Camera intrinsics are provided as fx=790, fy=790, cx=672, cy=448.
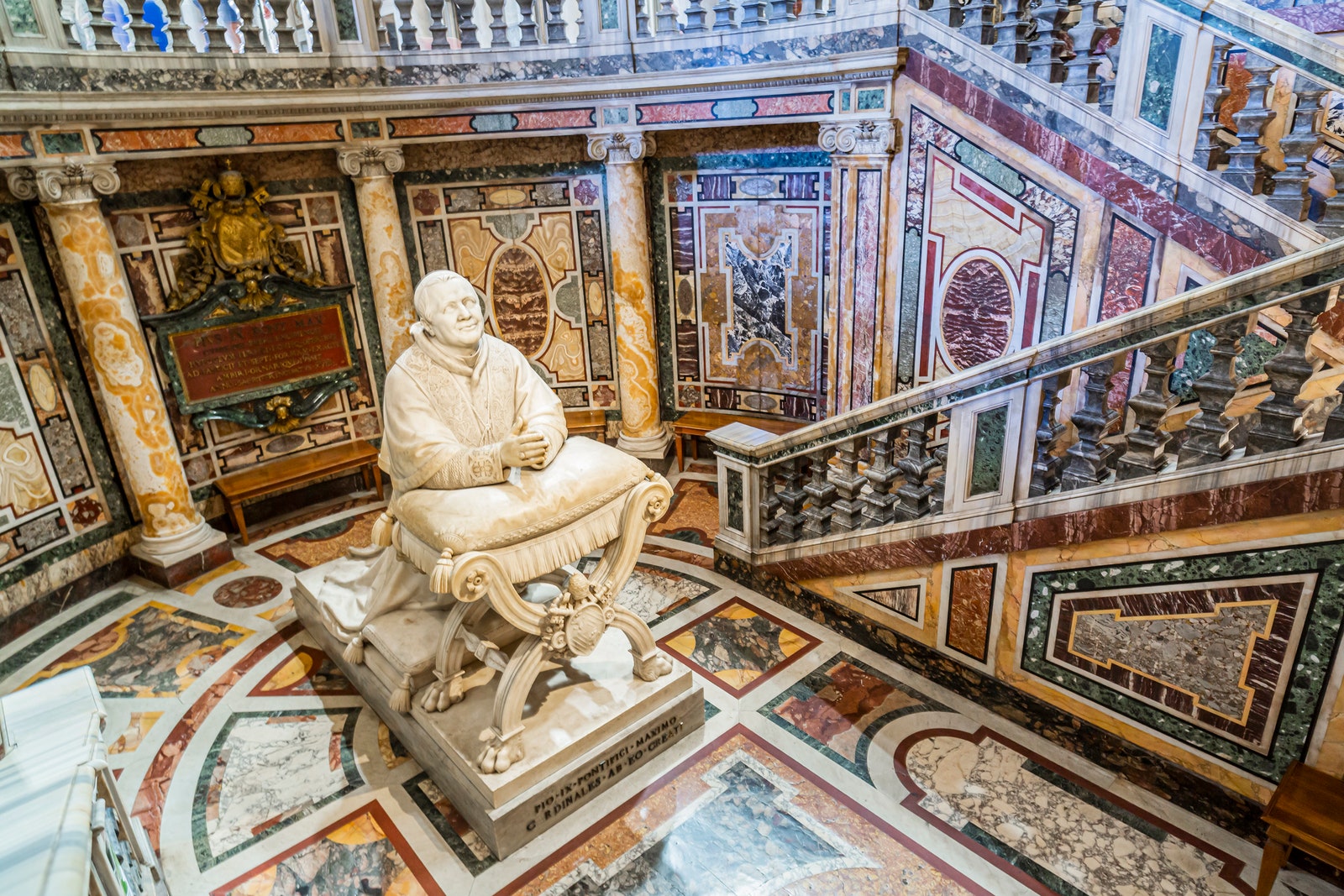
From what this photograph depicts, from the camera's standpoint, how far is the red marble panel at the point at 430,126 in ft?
22.4

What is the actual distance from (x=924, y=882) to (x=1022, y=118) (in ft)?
14.3

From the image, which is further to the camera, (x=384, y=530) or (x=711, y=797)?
(x=384, y=530)

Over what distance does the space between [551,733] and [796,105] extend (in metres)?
4.80

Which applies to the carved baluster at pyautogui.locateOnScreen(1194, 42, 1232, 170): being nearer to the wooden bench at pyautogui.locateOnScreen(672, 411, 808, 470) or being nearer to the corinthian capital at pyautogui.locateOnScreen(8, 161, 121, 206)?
the wooden bench at pyautogui.locateOnScreen(672, 411, 808, 470)

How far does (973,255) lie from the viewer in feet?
18.2

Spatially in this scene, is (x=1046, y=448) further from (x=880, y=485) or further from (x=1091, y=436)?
(x=880, y=485)

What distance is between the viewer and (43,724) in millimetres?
2285

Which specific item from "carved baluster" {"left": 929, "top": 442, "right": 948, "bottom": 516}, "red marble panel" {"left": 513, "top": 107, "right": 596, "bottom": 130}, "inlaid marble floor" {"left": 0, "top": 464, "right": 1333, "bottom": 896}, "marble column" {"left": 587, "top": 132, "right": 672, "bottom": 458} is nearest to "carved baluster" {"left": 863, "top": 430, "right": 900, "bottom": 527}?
"carved baluster" {"left": 929, "top": 442, "right": 948, "bottom": 516}

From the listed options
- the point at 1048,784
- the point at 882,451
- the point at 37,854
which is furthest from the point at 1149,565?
the point at 37,854

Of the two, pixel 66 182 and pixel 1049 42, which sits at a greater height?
pixel 1049 42

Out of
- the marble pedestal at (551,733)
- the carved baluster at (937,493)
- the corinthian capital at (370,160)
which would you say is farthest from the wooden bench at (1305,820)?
the corinthian capital at (370,160)

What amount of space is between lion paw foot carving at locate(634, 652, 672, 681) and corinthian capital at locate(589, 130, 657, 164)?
453 cm

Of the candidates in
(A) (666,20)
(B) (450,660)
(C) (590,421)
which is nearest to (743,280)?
(C) (590,421)

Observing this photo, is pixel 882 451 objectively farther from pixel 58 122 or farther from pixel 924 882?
pixel 58 122
